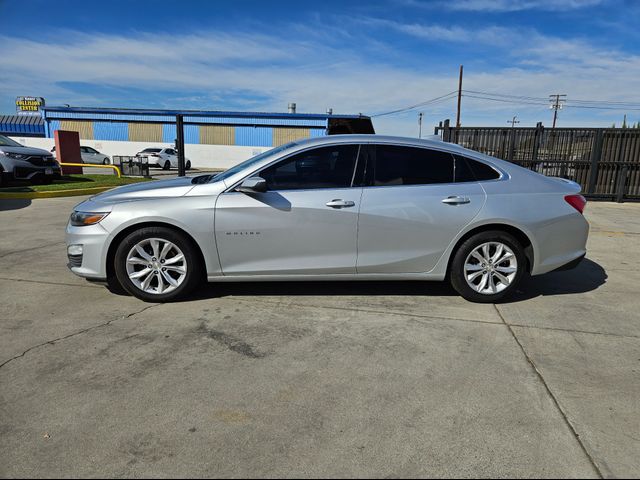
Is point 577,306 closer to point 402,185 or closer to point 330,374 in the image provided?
point 402,185

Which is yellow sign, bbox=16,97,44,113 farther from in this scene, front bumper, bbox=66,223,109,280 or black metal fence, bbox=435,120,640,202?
front bumper, bbox=66,223,109,280

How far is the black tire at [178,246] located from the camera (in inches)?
166

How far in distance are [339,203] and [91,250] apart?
7.62ft

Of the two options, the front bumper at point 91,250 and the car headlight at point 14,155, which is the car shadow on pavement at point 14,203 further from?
the front bumper at point 91,250

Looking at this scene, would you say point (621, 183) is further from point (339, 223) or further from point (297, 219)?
point (297, 219)

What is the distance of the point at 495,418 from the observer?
104 inches

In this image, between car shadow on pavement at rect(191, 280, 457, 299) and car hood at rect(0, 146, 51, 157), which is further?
car hood at rect(0, 146, 51, 157)

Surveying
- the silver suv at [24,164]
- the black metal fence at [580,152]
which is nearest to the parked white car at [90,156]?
the silver suv at [24,164]

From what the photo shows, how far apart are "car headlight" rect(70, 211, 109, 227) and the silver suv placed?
10.3 m

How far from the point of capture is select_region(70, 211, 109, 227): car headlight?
13.8 ft

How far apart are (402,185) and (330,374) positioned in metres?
2.06

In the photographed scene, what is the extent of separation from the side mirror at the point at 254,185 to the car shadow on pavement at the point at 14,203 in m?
7.99

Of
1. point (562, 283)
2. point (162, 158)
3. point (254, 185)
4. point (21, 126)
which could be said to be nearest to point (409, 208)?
point (254, 185)

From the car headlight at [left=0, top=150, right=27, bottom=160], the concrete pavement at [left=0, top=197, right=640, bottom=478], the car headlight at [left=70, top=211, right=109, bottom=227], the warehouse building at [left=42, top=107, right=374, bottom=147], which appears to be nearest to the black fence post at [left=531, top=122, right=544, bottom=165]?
the concrete pavement at [left=0, top=197, right=640, bottom=478]
